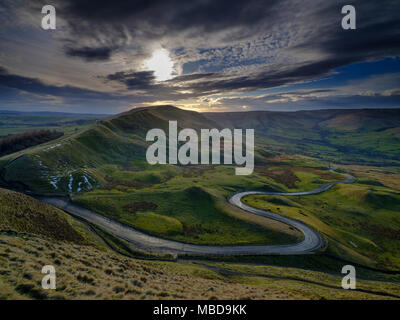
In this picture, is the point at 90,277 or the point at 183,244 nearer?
the point at 90,277

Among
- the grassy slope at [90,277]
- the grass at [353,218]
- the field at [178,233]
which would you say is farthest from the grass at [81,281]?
the grass at [353,218]

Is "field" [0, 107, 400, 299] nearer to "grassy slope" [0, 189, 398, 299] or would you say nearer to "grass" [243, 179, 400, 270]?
"grassy slope" [0, 189, 398, 299]

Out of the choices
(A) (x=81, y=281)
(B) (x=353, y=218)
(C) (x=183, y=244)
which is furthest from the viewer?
(B) (x=353, y=218)

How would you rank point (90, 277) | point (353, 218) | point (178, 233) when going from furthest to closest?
point (353, 218), point (178, 233), point (90, 277)

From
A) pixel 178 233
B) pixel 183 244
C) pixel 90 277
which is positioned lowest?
pixel 183 244

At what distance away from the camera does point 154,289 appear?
22.0 m

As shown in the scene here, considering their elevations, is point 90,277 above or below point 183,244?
above

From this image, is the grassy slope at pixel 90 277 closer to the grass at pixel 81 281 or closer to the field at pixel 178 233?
the grass at pixel 81 281

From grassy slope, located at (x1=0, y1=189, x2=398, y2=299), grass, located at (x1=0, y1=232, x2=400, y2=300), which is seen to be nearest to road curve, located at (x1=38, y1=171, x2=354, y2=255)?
grassy slope, located at (x1=0, y1=189, x2=398, y2=299)

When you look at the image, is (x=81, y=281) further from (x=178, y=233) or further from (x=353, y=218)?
(x=353, y=218)

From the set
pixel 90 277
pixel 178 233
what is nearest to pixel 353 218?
pixel 178 233
